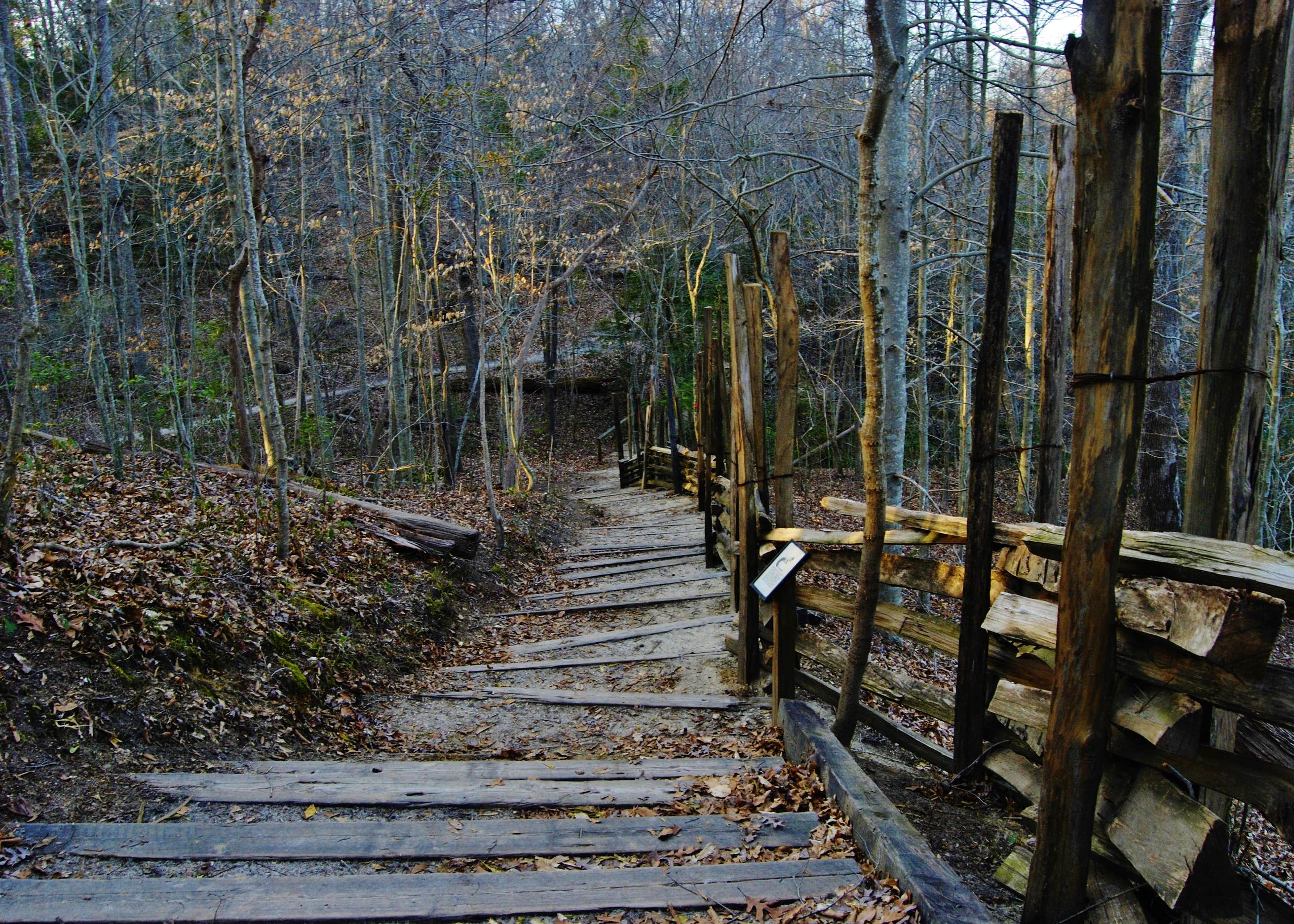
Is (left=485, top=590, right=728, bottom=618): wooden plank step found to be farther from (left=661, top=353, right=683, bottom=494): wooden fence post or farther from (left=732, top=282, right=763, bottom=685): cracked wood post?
(left=661, top=353, right=683, bottom=494): wooden fence post

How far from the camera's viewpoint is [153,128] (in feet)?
42.3

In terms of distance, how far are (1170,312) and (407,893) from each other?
43.1ft

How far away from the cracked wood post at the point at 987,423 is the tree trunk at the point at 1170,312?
741 centimetres

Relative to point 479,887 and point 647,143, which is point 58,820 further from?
point 647,143

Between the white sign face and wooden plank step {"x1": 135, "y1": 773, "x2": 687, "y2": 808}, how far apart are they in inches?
45.0

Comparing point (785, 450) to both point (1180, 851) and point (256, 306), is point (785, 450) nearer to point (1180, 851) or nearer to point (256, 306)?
point (1180, 851)

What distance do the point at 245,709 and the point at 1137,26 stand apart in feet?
16.0

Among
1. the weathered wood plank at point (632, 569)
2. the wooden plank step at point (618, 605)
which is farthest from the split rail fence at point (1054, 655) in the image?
the weathered wood plank at point (632, 569)

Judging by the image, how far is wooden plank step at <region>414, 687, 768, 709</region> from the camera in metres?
5.23

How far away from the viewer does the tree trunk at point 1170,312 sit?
9.58m

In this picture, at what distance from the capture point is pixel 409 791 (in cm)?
348

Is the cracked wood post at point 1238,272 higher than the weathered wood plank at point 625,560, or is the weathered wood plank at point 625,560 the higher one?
the cracked wood post at point 1238,272

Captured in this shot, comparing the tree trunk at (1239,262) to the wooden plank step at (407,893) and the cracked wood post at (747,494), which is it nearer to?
the wooden plank step at (407,893)

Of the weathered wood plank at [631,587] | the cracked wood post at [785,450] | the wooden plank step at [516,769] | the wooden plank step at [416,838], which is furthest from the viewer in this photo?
the weathered wood plank at [631,587]
